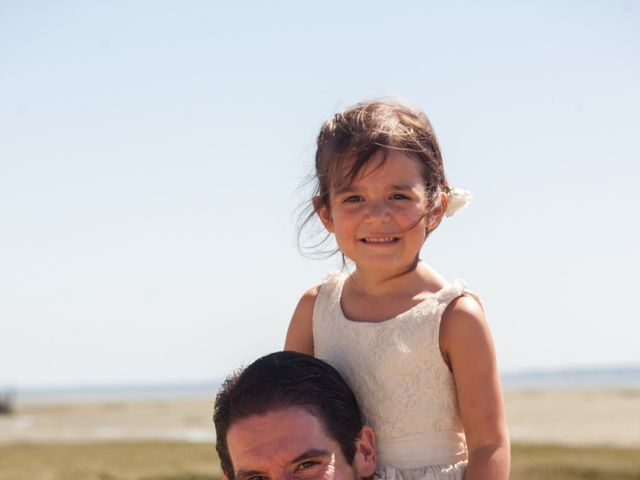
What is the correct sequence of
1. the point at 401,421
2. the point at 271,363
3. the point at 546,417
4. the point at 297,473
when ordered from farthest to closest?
the point at 546,417
the point at 401,421
the point at 271,363
the point at 297,473

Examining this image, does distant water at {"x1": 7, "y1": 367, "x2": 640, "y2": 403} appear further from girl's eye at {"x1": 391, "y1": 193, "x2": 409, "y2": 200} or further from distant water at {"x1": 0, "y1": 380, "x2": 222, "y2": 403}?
girl's eye at {"x1": 391, "y1": 193, "x2": 409, "y2": 200}

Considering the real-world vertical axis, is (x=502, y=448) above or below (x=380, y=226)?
below

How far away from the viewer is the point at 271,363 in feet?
12.3

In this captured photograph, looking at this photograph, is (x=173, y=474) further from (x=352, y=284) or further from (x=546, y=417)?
(x=546, y=417)

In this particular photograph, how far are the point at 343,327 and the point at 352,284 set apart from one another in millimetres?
259

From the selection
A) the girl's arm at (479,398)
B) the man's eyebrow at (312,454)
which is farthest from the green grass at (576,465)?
the man's eyebrow at (312,454)

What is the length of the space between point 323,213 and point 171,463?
12737mm

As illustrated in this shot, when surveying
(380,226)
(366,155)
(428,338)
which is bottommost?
(428,338)

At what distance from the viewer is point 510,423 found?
30844 mm

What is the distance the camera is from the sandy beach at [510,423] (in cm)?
2627

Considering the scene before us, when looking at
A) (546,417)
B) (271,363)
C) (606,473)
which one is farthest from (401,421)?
(546,417)

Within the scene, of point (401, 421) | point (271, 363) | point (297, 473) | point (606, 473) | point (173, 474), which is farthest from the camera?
point (173, 474)

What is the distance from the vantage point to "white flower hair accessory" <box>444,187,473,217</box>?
4312mm

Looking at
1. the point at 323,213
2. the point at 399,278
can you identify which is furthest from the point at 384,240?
the point at 323,213
